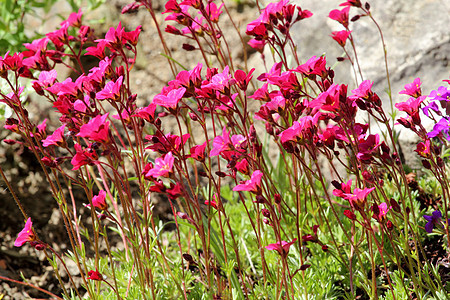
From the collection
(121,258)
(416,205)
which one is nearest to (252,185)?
(121,258)

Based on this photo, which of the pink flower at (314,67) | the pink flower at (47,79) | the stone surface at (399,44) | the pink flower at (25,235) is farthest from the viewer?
the stone surface at (399,44)

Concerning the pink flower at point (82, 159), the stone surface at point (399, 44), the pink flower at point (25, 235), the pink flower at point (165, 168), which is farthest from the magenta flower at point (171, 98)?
the stone surface at point (399, 44)

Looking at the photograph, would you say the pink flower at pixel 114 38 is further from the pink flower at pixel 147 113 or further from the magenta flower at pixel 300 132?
the magenta flower at pixel 300 132

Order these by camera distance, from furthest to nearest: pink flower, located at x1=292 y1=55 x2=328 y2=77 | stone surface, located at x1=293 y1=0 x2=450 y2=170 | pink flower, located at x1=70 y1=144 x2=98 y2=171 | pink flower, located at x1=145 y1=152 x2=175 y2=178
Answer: stone surface, located at x1=293 y1=0 x2=450 y2=170 < pink flower, located at x1=292 y1=55 x2=328 y2=77 < pink flower, located at x1=70 y1=144 x2=98 y2=171 < pink flower, located at x1=145 y1=152 x2=175 y2=178

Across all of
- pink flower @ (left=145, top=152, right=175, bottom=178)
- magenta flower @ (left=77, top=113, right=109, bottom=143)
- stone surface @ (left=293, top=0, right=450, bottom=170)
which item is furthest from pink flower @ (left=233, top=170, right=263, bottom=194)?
stone surface @ (left=293, top=0, right=450, bottom=170)

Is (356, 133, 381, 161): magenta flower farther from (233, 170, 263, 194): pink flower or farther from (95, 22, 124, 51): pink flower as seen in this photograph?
(95, 22, 124, 51): pink flower

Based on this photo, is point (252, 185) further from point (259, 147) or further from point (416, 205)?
point (416, 205)

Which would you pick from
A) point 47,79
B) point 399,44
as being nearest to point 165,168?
point 47,79

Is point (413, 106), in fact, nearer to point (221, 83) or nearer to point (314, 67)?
point (314, 67)

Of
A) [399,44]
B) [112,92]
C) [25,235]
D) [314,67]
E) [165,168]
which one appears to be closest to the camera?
[165,168]

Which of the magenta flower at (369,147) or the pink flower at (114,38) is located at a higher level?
the pink flower at (114,38)

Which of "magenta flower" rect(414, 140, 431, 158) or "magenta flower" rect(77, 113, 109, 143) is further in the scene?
"magenta flower" rect(414, 140, 431, 158)

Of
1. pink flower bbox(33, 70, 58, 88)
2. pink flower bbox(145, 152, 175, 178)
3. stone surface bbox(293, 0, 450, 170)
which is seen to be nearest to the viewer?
pink flower bbox(145, 152, 175, 178)

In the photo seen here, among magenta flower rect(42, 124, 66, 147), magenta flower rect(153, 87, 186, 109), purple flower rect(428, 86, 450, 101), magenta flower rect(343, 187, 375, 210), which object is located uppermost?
magenta flower rect(153, 87, 186, 109)
